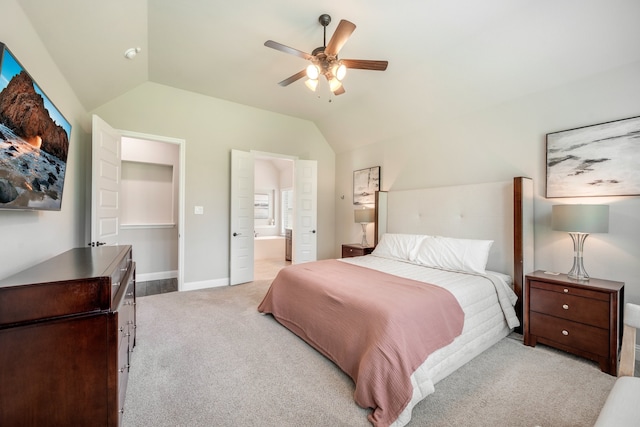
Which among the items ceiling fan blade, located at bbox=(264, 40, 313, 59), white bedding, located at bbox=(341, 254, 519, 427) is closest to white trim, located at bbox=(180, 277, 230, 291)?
white bedding, located at bbox=(341, 254, 519, 427)

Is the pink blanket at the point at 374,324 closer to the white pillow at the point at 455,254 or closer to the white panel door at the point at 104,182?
the white pillow at the point at 455,254

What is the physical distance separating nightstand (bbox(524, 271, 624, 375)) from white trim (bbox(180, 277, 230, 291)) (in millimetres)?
3967

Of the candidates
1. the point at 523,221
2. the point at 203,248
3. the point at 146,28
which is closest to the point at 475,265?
the point at 523,221

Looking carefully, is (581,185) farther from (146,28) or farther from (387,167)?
(146,28)

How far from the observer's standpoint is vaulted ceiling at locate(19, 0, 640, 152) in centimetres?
218

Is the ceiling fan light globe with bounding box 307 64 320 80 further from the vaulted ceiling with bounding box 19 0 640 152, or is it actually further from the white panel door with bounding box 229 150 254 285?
the white panel door with bounding box 229 150 254 285

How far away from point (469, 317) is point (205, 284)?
144 inches

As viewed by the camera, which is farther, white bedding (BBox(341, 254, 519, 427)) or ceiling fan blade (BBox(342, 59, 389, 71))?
ceiling fan blade (BBox(342, 59, 389, 71))

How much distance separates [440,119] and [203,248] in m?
3.97

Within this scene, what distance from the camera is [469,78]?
9.99 ft

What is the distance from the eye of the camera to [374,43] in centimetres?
283

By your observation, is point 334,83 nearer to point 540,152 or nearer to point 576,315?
point 540,152

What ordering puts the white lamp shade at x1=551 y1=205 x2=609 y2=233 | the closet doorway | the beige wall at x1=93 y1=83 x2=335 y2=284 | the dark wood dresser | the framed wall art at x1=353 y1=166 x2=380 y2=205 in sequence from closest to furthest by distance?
the dark wood dresser, the white lamp shade at x1=551 y1=205 x2=609 y2=233, the beige wall at x1=93 y1=83 x2=335 y2=284, the closet doorway, the framed wall art at x1=353 y1=166 x2=380 y2=205

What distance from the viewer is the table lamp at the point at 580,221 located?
2.24 meters
